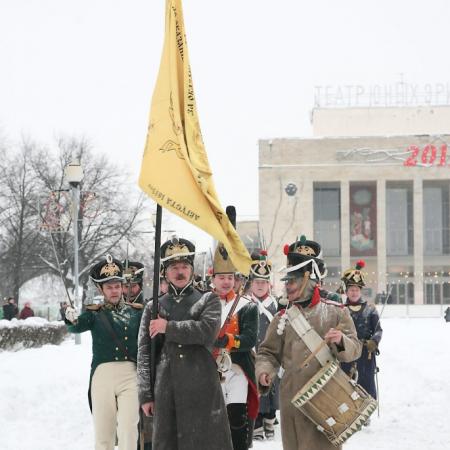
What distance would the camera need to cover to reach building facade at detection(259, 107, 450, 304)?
238ft

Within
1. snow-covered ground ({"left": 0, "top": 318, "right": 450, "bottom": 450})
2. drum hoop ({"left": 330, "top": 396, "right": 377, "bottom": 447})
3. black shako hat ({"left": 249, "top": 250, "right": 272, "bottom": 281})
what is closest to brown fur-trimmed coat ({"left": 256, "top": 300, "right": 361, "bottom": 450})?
drum hoop ({"left": 330, "top": 396, "right": 377, "bottom": 447})

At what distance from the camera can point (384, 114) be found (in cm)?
7800

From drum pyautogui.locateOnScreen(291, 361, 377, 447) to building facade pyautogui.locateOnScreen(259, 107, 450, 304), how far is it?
211ft

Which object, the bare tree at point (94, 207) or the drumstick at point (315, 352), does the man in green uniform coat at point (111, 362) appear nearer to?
the drumstick at point (315, 352)

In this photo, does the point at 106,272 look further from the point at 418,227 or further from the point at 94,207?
the point at 418,227

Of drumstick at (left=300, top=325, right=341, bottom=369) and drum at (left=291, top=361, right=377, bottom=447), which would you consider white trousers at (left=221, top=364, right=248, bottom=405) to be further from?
drum at (left=291, top=361, right=377, bottom=447)

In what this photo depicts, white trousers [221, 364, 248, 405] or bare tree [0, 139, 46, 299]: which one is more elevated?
bare tree [0, 139, 46, 299]

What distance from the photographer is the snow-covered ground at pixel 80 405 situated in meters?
10.8

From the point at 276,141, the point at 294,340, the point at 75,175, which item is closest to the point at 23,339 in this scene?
the point at 75,175

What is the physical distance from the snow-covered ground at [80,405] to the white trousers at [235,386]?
223cm

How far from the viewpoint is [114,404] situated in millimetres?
7859

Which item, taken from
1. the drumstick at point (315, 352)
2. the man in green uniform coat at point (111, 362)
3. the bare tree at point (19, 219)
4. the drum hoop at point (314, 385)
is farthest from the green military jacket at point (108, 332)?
the bare tree at point (19, 219)

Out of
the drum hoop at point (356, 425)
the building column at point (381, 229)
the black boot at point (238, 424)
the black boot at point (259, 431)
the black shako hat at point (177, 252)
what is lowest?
the black boot at point (259, 431)

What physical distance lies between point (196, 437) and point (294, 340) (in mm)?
993
